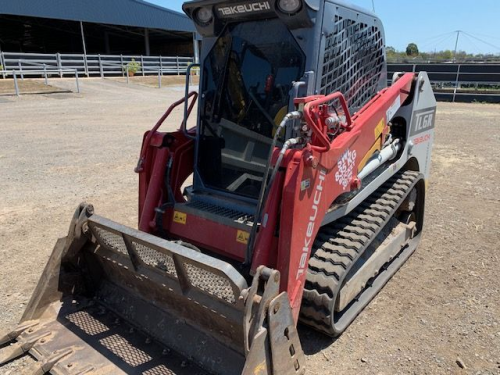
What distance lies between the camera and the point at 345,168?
308 centimetres

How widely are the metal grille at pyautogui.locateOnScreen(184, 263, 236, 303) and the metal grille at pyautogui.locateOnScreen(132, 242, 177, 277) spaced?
157 millimetres

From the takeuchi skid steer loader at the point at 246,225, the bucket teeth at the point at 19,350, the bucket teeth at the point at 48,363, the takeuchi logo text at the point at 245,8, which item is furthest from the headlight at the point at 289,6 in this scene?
the bucket teeth at the point at 19,350

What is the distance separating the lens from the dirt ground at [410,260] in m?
3.07

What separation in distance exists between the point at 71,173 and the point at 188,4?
4884 millimetres

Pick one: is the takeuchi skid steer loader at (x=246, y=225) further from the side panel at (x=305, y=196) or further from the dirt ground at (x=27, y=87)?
the dirt ground at (x=27, y=87)

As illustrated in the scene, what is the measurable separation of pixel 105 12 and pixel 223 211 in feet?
99.7

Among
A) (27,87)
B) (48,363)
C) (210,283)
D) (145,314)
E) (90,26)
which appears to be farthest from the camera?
(90,26)

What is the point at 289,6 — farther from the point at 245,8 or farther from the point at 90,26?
the point at 90,26

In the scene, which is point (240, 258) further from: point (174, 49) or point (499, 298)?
point (174, 49)

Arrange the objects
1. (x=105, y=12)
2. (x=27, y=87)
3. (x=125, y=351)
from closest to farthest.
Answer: (x=125, y=351) < (x=27, y=87) < (x=105, y=12)

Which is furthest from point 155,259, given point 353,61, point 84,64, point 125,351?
point 84,64

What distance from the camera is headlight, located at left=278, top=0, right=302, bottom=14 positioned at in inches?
112

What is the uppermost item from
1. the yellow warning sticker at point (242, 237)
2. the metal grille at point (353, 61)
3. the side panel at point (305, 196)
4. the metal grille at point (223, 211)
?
the metal grille at point (353, 61)

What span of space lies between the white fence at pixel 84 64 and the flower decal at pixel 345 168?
21.5 metres
